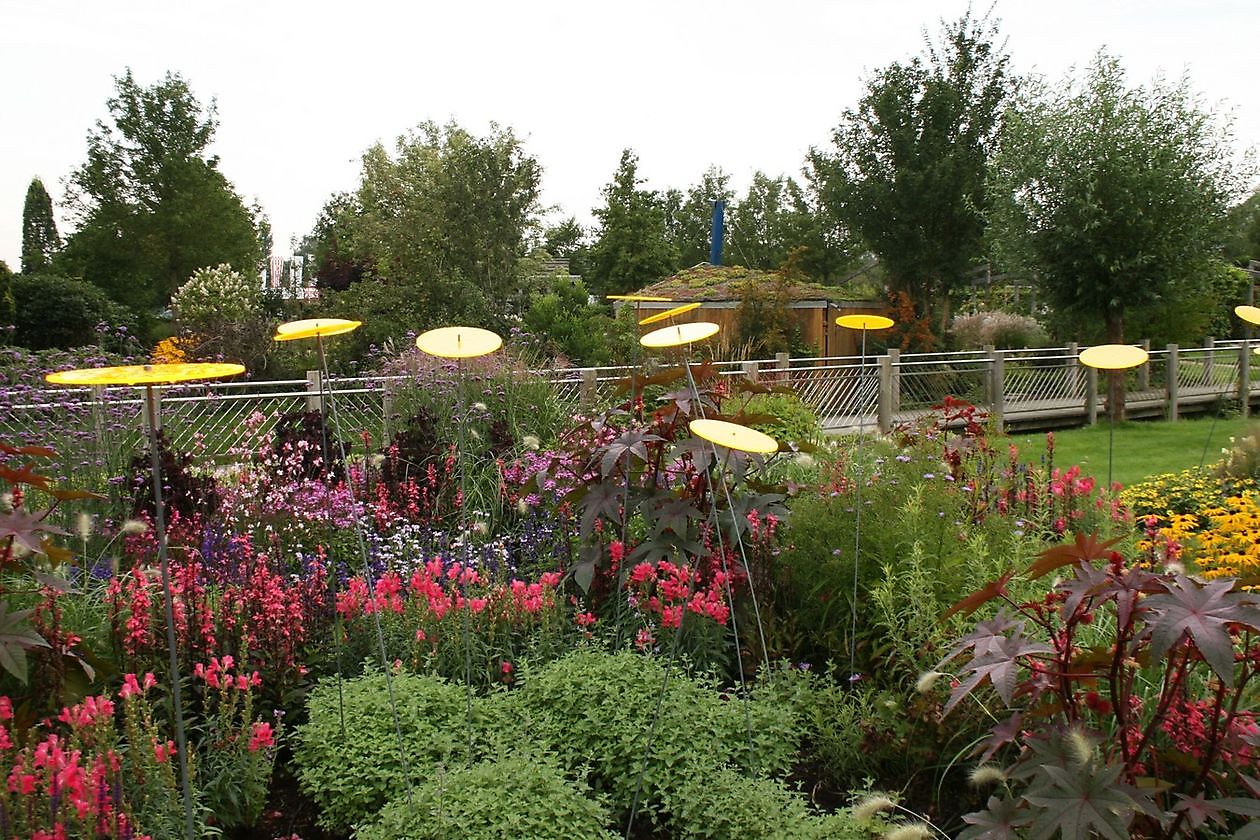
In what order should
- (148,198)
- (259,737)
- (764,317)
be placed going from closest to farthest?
(259,737) → (764,317) → (148,198)

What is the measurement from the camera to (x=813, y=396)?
38.6 feet

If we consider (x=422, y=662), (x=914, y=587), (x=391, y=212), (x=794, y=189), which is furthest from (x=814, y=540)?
(x=794, y=189)

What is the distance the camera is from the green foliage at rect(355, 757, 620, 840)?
85.8 inches

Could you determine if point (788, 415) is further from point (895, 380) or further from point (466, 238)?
point (466, 238)

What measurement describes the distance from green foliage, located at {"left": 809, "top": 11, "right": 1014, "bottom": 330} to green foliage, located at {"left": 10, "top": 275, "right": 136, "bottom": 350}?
53.2ft

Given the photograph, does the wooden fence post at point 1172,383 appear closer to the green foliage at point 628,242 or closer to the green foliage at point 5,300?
the green foliage at point 628,242

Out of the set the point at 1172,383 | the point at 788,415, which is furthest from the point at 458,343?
the point at 1172,383

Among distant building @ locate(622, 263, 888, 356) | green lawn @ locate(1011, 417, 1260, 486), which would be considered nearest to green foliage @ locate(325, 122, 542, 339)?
distant building @ locate(622, 263, 888, 356)

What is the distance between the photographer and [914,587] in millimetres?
3010

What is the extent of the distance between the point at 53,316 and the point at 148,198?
289 inches

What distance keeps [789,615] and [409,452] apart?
319cm

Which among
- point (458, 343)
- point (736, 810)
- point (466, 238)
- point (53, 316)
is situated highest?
point (466, 238)

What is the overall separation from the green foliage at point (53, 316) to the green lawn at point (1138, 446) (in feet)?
60.1

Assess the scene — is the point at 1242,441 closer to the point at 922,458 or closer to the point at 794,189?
the point at 922,458
